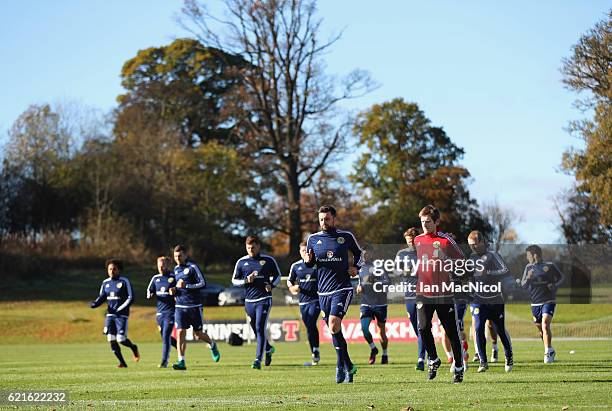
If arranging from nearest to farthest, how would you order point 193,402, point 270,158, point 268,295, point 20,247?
point 193,402
point 268,295
point 20,247
point 270,158

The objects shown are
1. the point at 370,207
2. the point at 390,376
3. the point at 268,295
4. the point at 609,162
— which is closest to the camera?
the point at 390,376

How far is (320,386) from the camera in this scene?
47.6 feet

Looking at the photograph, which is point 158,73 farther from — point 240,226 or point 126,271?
point 126,271

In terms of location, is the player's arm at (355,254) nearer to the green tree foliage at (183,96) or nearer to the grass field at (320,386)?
the grass field at (320,386)

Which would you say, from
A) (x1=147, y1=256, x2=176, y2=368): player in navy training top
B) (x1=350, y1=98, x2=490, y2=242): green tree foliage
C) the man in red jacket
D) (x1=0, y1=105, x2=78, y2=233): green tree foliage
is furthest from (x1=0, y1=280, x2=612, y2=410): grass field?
(x1=350, y1=98, x2=490, y2=242): green tree foliage

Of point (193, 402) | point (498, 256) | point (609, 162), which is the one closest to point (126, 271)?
point (609, 162)

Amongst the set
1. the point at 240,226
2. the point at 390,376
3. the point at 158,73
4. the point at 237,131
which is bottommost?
the point at 390,376

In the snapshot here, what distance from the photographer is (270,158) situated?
5844 centimetres

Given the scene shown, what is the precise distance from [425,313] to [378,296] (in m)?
7.03

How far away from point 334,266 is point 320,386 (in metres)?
1.86

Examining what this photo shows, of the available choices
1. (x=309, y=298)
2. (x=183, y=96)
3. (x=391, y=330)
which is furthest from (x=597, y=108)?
(x=183, y=96)

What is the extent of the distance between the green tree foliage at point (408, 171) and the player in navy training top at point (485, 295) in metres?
47.4

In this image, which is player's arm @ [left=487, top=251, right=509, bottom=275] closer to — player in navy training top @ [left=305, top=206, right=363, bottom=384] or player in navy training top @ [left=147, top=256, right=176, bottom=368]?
player in navy training top @ [left=305, top=206, right=363, bottom=384]

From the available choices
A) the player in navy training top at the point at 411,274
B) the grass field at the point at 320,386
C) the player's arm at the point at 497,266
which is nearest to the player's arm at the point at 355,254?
the grass field at the point at 320,386
